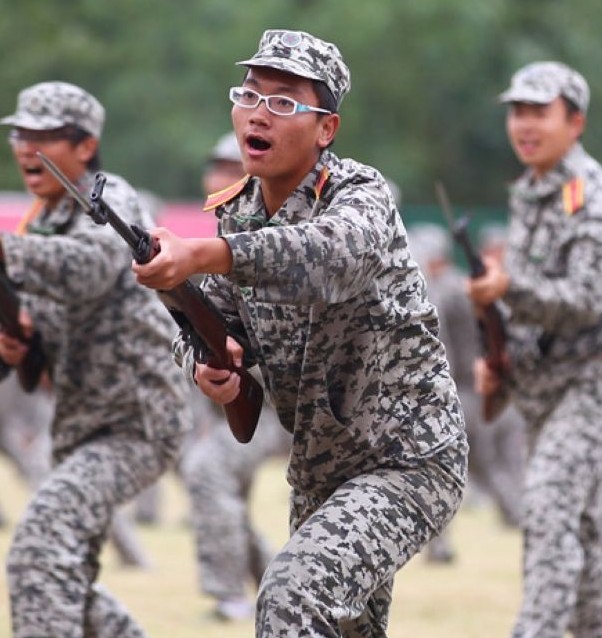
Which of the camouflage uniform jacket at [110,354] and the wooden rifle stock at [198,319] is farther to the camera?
the camouflage uniform jacket at [110,354]

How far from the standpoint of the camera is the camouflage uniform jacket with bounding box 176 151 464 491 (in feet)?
20.5

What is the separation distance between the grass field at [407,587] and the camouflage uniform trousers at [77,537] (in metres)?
1.74

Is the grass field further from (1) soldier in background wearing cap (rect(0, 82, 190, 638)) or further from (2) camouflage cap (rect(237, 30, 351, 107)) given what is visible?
(2) camouflage cap (rect(237, 30, 351, 107))

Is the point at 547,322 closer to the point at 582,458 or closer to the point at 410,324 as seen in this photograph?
the point at 582,458

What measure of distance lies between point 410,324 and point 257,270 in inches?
34.4

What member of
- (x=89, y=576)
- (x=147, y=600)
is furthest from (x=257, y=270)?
(x=147, y=600)

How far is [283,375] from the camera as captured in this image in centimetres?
643

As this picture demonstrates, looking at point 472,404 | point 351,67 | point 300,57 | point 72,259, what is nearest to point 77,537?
point 72,259

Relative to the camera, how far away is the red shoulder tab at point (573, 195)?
29.2 ft

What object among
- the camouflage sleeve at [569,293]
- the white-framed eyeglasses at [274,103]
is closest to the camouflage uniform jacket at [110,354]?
the camouflage sleeve at [569,293]

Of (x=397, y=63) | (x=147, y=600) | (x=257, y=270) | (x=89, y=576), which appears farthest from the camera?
(x=397, y=63)

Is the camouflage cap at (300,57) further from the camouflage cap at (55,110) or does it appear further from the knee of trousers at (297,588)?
the camouflage cap at (55,110)

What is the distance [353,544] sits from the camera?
6086 mm

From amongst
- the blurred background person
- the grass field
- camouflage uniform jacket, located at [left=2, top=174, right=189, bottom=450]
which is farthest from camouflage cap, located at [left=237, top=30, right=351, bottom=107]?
the blurred background person
